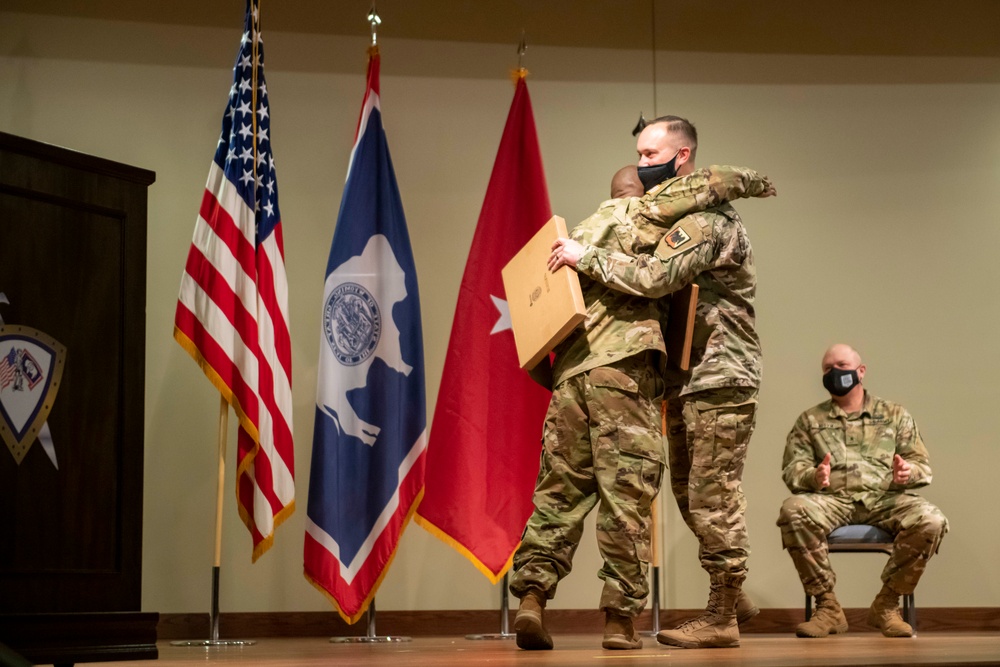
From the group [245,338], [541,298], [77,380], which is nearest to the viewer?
[77,380]

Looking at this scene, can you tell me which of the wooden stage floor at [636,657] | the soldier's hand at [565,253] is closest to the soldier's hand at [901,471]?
the wooden stage floor at [636,657]

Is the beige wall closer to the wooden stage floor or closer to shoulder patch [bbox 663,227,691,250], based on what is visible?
the wooden stage floor

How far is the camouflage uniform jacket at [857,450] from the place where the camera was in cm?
444

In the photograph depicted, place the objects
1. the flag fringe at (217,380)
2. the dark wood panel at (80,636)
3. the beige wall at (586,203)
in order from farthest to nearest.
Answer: the beige wall at (586,203) → the flag fringe at (217,380) → the dark wood panel at (80,636)

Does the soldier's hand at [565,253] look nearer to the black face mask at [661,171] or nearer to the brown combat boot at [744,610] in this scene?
the black face mask at [661,171]

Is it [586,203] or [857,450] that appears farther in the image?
[586,203]

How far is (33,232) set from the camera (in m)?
2.30

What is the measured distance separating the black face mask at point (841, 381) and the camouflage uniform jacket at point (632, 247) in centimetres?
158

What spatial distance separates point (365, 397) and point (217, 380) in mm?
611

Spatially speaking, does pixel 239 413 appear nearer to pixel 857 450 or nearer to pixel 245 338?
pixel 245 338

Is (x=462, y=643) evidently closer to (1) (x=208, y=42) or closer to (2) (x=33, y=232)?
(2) (x=33, y=232)

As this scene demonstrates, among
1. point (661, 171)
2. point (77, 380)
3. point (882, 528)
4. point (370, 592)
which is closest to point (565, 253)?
point (661, 171)

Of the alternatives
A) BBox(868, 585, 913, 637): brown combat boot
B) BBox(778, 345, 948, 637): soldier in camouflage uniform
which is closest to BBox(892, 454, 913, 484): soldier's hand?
BBox(778, 345, 948, 637): soldier in camouflage uniform

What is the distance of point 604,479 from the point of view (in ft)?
9.72
